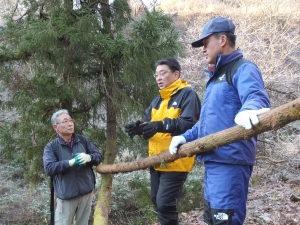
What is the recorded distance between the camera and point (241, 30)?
11938 millimetres

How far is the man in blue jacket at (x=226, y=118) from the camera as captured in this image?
2.14 m

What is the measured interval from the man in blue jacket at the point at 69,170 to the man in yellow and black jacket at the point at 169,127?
91cm

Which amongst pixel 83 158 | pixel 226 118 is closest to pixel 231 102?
pixel 226 118

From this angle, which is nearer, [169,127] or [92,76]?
[169,127]

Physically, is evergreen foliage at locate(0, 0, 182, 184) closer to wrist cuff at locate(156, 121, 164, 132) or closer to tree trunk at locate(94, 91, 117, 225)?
tree trunk at locate(94, 91, 117, 225)

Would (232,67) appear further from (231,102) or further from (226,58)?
(231,102)

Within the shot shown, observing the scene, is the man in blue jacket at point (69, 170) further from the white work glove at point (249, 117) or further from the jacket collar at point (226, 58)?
the white work glove at point (249, 117)

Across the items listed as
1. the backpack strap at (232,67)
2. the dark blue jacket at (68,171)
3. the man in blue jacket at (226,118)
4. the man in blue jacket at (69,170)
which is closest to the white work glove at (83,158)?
the man in blue jacket at (69,170)

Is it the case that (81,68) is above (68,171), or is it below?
above

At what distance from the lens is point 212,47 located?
2.47 m

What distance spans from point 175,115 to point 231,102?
1070mm

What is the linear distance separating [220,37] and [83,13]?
2.46m

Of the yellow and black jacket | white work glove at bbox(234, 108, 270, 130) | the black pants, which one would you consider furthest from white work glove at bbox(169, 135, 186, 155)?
white work glove at bbox(234, 108, 270, 130)

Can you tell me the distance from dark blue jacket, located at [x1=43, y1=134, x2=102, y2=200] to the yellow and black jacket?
0.98 metres
